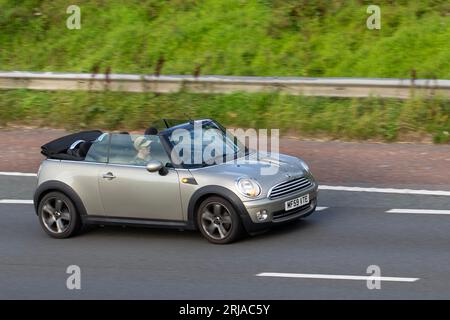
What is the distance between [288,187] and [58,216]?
122 inches

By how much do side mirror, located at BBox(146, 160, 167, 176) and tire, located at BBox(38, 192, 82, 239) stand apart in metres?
1.29

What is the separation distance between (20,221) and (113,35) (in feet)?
31.2

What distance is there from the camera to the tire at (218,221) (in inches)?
466

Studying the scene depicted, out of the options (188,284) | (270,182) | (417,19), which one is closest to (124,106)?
(417,19)

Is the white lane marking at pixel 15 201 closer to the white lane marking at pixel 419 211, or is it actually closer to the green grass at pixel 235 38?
the white lane marking at pixel 419 211

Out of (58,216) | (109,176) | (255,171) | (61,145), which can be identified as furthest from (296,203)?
(61,145)

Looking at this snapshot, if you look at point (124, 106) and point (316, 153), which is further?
point (124, 106)

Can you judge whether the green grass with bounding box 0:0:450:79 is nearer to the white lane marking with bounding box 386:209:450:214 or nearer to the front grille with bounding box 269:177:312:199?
the white lane marking with bounding box 386:209:450:214

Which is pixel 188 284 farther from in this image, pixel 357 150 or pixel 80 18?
pixel 80 18

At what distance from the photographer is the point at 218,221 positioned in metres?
12.0

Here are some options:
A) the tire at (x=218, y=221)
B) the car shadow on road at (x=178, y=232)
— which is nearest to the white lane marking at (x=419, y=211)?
the car shadow on road at (x=178, y=232)

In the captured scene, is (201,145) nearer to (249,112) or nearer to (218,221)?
(218,221)

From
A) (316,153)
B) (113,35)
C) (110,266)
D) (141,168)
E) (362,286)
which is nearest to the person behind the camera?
(362,286)

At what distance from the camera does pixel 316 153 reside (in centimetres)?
1694
